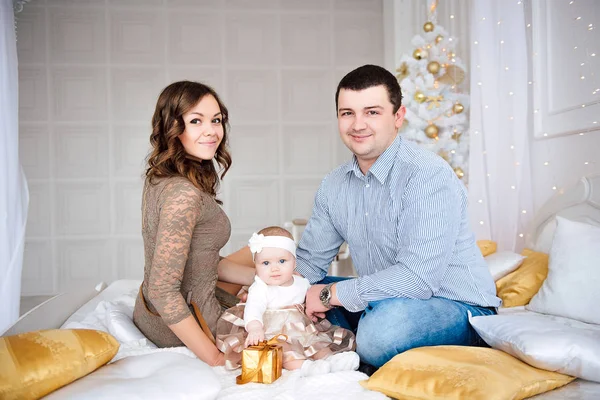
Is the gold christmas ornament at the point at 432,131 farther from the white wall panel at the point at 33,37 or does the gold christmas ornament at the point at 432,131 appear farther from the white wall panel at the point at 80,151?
the white wall panel at the point at 33,37

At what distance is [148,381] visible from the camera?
1.53 meters

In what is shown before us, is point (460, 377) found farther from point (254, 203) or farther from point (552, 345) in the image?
point (254, 203)

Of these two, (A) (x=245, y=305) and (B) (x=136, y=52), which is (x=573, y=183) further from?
(B) (x=136, y=52)

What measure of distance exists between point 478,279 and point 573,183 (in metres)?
0.91

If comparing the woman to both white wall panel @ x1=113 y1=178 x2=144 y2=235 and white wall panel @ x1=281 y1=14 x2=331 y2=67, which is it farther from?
white wall panel @ x1=281 y1=14 x2=331 y2=67

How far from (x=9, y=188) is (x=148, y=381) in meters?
1.67

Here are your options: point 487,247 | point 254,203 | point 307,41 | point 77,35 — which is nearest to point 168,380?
point 487,247

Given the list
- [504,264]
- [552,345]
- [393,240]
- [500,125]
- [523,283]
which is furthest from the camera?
[500,125]

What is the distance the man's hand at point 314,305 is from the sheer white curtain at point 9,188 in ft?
4.95

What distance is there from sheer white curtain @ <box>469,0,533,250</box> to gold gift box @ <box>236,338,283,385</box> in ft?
6.10

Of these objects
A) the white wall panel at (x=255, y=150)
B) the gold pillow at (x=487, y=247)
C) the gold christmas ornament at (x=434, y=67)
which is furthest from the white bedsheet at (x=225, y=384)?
the white wall panel at (x=255, y=150)

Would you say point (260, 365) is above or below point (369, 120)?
below

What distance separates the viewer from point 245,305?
2.15 metres

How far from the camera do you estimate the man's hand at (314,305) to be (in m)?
2.13
